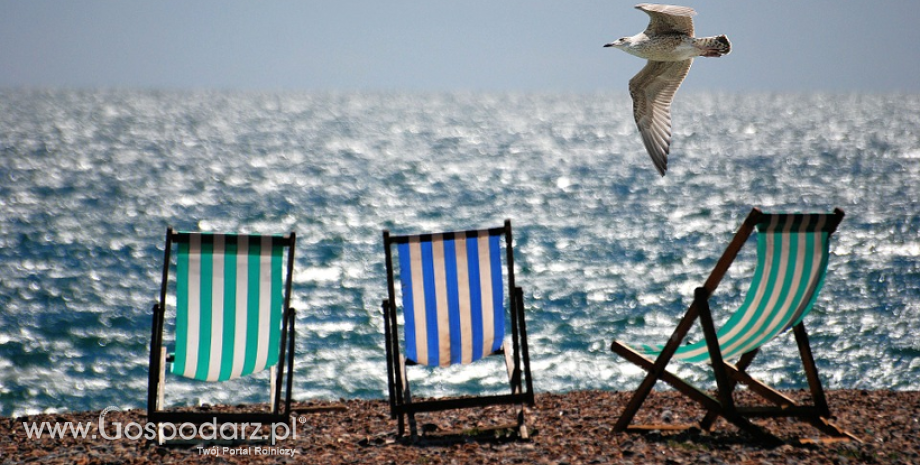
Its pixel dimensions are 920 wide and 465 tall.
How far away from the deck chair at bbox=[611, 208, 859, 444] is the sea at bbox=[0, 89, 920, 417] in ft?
23.5

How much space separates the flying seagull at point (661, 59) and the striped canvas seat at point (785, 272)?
1.75m

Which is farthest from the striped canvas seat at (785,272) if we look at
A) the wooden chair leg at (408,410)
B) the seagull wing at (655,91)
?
the seagull wing at (655,91)

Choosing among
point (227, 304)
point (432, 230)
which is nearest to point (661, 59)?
point (227, 304)

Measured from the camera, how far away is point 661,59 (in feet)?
21.6

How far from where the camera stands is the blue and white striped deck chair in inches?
161

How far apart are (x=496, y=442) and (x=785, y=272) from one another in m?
1.50

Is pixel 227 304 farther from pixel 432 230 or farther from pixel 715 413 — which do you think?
pixel 432 230

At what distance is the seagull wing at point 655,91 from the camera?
264 inches

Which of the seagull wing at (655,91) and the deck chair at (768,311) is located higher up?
the seagull wing at (655,91)

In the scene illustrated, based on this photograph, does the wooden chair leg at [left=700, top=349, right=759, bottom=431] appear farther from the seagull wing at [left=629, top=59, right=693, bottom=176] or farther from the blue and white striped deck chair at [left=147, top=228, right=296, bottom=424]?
the seagull wing at [left=629, top=59, right=693, bottom=176]

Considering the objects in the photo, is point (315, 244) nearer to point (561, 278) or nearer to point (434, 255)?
point (561, 278)

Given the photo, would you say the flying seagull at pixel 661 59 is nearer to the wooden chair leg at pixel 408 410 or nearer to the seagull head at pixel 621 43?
the seagull head at pixel 621 43

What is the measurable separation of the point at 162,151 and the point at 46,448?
4655 centimetres

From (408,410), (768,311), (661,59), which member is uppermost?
(661,59)
